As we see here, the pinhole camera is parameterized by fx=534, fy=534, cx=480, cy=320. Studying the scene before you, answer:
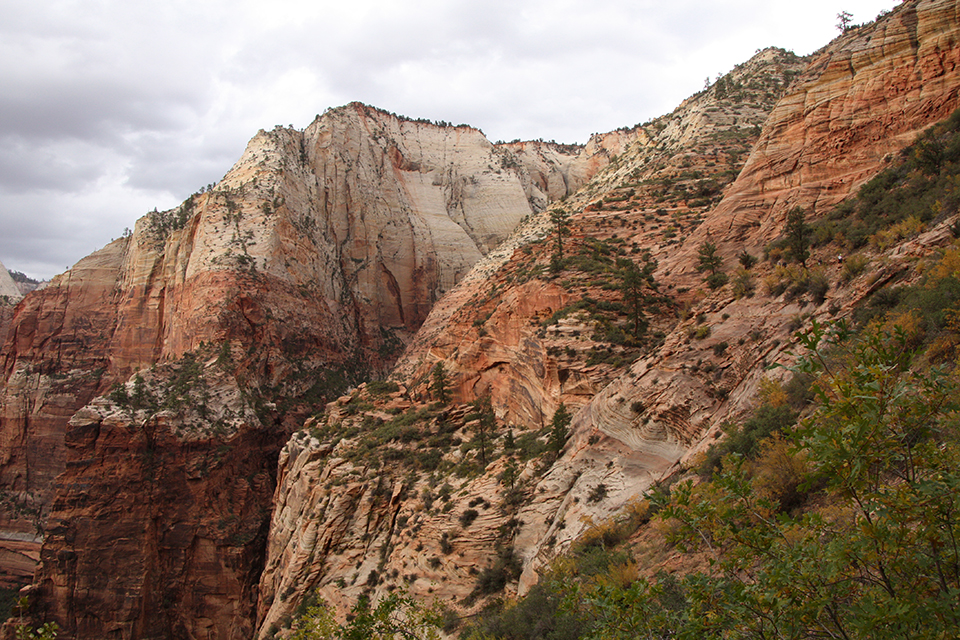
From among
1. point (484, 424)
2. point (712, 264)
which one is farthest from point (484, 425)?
point (712, 264)

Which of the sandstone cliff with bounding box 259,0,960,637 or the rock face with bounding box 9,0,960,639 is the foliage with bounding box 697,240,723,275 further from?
the sandstone cliff with bounding box 259,0,960,637

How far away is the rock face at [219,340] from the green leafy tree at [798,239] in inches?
1859

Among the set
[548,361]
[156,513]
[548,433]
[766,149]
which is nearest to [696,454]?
[548,433]

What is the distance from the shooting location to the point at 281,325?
197ft

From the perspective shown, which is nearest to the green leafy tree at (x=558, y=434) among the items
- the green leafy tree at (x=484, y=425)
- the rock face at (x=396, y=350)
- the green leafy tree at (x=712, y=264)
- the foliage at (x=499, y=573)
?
the rock face at (x=396, y=350)

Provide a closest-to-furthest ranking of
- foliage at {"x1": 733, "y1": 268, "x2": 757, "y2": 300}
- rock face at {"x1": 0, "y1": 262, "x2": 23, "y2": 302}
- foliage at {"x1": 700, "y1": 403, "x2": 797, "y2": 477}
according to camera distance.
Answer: foliage at {"x1": 700, "y1": 403, "x2": 797, "y2": 477}
foliage at {"x1": 733, "y1": 268, "x2": 757, "y2": 300}
rock face at {"x1": 0, "y1": 262, "x2": 23, "y2": 302}

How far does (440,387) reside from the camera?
1409 inches

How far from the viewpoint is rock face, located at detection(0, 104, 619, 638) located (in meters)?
45.5

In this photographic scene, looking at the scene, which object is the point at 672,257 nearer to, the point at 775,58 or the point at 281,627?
the point at 281,627

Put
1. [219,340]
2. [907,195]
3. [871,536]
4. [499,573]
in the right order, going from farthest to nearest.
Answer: [219,340], [499,573], [907,195], [871,536]

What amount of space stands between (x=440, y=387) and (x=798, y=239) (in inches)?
915

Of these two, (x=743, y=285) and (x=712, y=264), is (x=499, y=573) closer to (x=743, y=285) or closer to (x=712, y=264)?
(x=743, y=285)

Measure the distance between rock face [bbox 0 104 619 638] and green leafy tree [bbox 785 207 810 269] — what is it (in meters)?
Result: 47.2

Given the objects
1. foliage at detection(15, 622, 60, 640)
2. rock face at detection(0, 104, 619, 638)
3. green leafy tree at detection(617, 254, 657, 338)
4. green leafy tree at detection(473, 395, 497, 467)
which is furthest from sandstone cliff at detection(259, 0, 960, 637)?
rock face at detection(0, 104, 619, 638)
